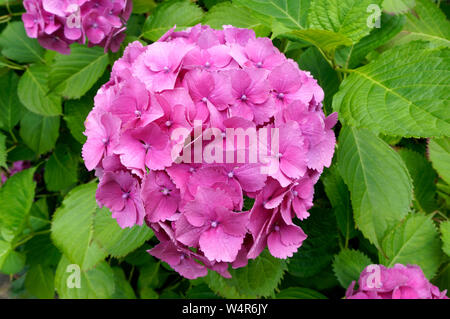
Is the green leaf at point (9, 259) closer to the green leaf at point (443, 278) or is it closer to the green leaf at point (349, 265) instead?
the green leaf at point (349, 265)

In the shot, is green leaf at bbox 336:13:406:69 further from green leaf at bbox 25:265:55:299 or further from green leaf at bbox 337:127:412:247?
green leaf at bbox 25:265:55:299

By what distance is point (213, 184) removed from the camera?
66cm

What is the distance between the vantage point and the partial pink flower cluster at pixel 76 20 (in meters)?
1.11

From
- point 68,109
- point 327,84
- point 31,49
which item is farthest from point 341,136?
point 31,49

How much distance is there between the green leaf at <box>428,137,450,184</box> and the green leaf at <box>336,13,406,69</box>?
332 millimetres

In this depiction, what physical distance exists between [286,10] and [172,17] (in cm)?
42

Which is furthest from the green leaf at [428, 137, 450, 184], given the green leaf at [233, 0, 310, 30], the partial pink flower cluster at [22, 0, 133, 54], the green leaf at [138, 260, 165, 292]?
the green leaf at [138, 260, 165, 292]

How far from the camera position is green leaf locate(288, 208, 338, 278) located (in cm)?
115

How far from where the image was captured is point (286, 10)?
3.08 feet

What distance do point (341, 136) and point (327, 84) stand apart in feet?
0.48

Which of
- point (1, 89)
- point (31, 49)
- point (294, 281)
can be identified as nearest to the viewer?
point (294, 281)

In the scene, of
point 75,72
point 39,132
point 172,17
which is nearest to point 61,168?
point 39,132

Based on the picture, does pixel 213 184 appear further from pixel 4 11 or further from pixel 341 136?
pixel 4 11

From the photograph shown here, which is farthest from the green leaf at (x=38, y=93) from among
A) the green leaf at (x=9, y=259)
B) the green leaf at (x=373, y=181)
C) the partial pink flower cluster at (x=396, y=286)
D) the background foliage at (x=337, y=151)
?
the partial pink flower cluster at (x=396, y=286)
